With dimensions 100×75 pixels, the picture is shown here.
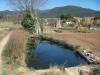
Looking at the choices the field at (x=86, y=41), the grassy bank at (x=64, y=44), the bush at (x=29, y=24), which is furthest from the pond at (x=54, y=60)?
the bush at (x=29, y=24)

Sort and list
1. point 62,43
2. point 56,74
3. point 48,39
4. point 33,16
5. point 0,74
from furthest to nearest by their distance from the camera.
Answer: point 33,16, point 48,39, point 62,43, point 56,74, point 0,74

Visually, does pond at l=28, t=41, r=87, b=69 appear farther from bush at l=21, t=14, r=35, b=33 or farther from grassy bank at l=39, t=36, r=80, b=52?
bush at l=21, t=14, r=35, b=33

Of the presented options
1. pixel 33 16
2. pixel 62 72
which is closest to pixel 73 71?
pixel 62 72

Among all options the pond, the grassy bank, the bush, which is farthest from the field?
the bush

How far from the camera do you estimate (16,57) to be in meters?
15.8

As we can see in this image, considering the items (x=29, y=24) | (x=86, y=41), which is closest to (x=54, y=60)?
(x=86, y=41)

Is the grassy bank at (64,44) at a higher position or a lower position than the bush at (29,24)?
lower

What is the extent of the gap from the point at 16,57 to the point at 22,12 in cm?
3450

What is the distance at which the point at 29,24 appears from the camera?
44.2 meters

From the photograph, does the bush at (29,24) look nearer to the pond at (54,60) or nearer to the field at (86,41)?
the field at (86,41)

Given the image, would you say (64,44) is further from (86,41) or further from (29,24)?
(29,24)

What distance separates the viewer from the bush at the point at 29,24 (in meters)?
44.2

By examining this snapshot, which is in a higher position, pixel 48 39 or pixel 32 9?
pixel 32 9

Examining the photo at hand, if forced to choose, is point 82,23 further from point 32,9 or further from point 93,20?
point 32,9
